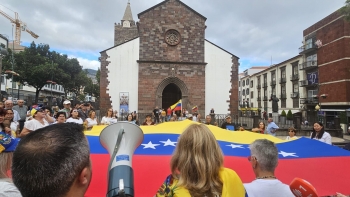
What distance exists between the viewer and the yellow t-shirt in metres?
1.63

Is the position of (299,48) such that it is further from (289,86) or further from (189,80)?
(189,80)

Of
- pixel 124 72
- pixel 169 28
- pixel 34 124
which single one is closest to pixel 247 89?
pixel 169 28

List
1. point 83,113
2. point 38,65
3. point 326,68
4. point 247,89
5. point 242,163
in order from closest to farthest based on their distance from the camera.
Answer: point 242,163 < point 83,113 < point 326,68 < point 38,65 < point 247,89

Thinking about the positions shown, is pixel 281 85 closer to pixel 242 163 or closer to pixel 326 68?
pixel 326 68

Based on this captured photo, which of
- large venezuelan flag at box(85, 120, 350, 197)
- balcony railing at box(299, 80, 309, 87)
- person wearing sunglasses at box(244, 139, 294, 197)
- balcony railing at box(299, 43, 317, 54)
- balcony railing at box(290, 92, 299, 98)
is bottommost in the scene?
large venezuelan flag at box(85, 120, 350, 197)

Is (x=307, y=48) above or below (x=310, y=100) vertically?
above

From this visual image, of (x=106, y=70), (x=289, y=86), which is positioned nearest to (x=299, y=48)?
(x=289, y=86)

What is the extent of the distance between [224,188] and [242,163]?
2.24m

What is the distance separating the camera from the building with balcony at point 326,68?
26891mm

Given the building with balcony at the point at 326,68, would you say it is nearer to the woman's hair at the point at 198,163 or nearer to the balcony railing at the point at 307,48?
the balcony railing at the point at 307,48

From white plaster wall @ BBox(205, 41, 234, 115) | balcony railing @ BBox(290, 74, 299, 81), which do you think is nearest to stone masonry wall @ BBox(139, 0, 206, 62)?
white plaster wall @ BBox(205, 41, 234, 115)

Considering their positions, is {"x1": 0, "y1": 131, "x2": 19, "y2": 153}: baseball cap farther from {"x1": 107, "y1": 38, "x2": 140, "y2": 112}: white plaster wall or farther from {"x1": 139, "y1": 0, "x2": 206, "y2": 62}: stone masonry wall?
{"x1": 139, "y1": 0, "x2": 206, "y2": 62}: stone masonry wall

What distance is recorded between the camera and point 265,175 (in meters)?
2.32

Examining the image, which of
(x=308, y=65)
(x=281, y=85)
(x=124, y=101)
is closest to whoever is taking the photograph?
(x=124, y=101)
